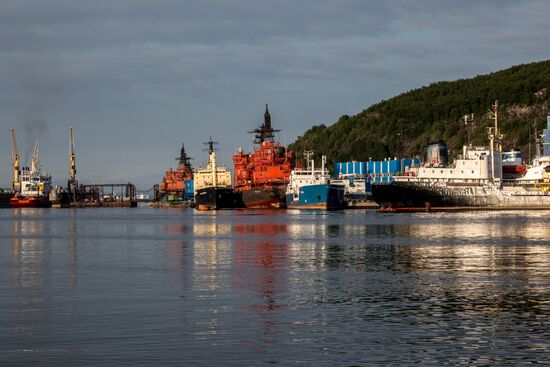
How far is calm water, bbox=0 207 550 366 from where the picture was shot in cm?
2774

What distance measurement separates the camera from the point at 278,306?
37.4 m

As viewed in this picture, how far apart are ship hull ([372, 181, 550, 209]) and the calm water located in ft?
286

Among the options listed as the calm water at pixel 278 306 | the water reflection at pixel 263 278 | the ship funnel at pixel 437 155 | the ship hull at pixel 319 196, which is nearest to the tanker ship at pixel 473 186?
the ship funnel at pixel 437 155

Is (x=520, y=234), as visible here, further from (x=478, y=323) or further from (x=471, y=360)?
(x=471, y=360)

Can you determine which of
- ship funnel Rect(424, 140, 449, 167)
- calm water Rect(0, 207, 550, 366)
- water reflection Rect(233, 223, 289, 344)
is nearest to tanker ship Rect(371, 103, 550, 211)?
ship funnel Rect(424, 140, 449, 167)

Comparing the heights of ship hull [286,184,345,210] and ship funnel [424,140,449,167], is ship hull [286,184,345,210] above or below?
below

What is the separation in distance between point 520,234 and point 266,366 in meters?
63.9

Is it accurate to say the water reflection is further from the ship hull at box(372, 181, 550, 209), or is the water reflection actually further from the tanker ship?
the tanker ship

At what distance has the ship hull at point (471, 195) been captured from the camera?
516ft

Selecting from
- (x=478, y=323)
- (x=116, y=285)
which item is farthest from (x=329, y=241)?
(x=478, y=323)

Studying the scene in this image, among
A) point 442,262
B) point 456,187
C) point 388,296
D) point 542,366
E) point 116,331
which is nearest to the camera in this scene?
point 542,366

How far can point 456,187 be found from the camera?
15762 centimetres

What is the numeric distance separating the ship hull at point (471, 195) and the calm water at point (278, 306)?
87147 mm

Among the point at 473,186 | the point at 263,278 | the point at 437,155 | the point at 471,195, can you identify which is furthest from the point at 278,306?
the point at 437,155
